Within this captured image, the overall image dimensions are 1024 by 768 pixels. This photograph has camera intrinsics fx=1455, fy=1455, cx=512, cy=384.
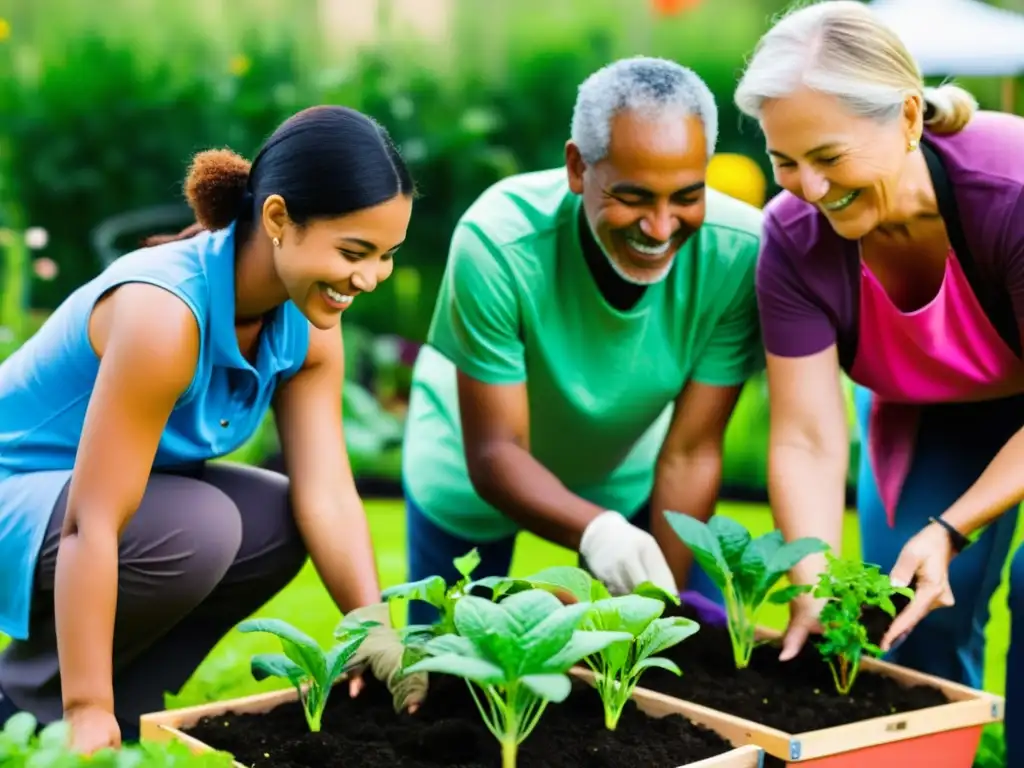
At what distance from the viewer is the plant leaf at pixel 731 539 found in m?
2.42

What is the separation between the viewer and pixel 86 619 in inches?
80.1

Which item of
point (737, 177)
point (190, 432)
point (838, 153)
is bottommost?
point (737, 177)

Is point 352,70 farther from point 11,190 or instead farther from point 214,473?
point 214,473

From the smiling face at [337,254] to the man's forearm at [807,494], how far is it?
90 cm

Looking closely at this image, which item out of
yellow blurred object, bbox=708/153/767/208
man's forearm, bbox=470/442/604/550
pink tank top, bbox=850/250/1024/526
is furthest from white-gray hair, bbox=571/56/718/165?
yellow blurred object, bbox=708/153/767/208

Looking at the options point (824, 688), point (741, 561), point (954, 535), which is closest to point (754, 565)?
point (741, 561)

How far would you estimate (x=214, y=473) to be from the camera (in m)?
2.56

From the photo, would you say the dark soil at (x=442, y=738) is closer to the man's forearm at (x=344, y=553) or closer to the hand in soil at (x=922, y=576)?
the man's forearm at (x=344, y=553)

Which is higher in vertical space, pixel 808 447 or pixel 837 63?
pixel 837 63

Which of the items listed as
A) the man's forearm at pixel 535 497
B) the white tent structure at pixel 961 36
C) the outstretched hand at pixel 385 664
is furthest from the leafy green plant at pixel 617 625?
the white tent structure at pixel 961 36

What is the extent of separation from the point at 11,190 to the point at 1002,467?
4430mm

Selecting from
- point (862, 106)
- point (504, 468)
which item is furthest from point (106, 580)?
point (862, 106)

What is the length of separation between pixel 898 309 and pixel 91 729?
4.92 feet

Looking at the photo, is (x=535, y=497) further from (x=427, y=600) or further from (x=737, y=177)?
(x=737, y=177)
